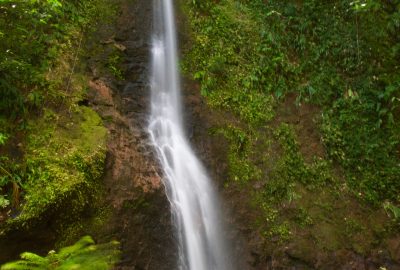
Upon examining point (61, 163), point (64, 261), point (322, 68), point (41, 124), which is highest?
point (322, 68)

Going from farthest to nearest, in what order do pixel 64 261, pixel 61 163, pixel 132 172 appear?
pixel 132 172
pixel 61 163
pixel 64 261

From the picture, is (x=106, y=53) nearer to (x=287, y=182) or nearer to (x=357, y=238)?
(x=287, y=182)

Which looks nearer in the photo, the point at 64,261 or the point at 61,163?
the point at 64,261

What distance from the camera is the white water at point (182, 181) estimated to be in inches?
230

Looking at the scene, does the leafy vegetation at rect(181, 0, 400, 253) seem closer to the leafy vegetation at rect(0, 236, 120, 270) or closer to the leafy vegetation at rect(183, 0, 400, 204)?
the leafy vegetation at rect(183, 0, 400, 204)

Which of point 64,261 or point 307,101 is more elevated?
point 307,101

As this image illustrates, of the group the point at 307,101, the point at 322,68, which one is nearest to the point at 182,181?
the point at 307,101

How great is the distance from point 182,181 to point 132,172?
102 centimetres

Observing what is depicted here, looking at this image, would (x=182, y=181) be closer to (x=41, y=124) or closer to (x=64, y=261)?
(x=41, y=124)

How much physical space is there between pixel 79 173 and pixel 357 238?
5.13 meters

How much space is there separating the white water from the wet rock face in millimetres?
192

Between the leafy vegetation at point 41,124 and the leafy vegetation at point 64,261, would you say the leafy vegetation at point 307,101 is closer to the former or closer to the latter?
the leafy vegetation at point 41,124

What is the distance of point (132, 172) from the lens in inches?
225

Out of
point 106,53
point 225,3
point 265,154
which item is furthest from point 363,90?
point 106,53
